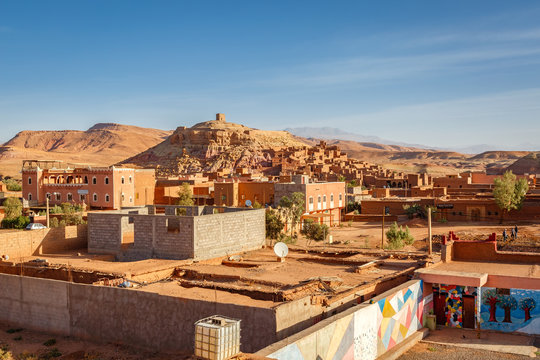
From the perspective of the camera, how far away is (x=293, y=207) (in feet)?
117

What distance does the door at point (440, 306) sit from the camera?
15.1 meters

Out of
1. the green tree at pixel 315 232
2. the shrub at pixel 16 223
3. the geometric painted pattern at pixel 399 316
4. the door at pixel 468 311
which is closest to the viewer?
the geometric painted pattern at pixel 399 316

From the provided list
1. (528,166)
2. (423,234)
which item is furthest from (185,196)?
(528,166)

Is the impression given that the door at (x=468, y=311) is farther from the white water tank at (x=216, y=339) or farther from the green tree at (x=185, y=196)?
the green tree at (x=185, y=196)

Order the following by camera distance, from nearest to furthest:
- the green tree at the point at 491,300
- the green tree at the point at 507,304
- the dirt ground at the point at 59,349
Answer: the dirt ground at the point at 59,349, the green tree at the point at 507,304, the green tree at the point at 491,300

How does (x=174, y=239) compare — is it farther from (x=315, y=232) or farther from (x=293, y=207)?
(x=293, y=207)

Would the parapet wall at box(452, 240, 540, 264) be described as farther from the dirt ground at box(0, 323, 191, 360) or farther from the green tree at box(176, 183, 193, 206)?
the green tree at box(176, 183, 193, 206)

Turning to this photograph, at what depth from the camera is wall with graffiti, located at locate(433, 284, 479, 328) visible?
14852 millimetres

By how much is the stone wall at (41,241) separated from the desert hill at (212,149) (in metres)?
64.6

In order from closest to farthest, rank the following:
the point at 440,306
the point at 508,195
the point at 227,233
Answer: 1. the point at 440,306
2. the point at 227,233
3. the point at 508,195

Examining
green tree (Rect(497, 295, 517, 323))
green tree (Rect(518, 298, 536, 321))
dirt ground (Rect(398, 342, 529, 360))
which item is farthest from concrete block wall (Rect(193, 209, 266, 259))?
green tree (Rect(518, 298, 536, 321))

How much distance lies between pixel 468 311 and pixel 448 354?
261cm

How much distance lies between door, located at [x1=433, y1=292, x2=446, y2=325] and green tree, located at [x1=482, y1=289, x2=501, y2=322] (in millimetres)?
1052

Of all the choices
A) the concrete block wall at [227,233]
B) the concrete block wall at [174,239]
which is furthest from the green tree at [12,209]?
the concrete block wall at [227,233]
